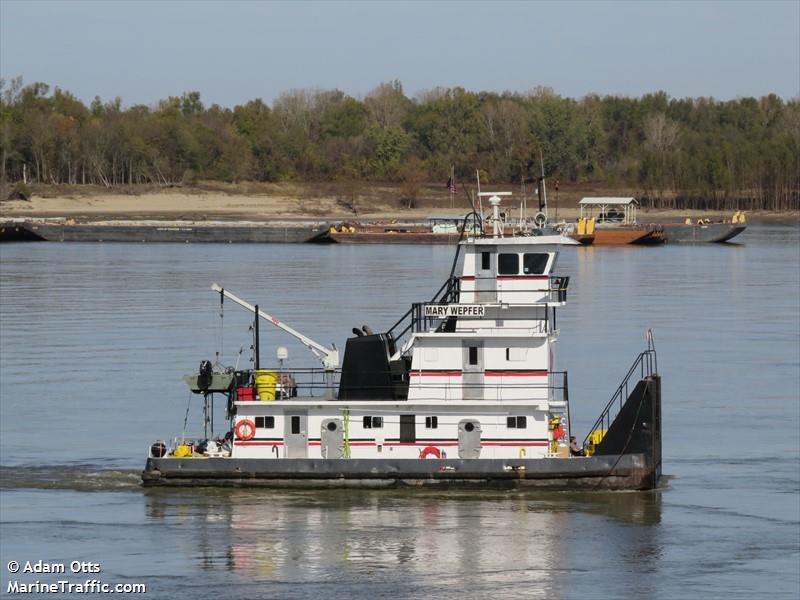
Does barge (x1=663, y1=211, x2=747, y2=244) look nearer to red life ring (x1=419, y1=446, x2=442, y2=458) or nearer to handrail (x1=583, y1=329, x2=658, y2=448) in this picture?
handrail (x1=583, y1=329, x2=658, y2=448)

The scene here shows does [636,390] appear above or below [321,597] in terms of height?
above

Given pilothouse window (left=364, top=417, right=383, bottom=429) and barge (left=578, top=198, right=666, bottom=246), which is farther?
barge (left=578, top=198, right=666, bottom=246)

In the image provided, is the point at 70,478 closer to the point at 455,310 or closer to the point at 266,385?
the point at 266,385

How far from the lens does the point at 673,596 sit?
2584cm

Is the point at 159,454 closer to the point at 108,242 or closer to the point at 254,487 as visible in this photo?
the point at 254,487

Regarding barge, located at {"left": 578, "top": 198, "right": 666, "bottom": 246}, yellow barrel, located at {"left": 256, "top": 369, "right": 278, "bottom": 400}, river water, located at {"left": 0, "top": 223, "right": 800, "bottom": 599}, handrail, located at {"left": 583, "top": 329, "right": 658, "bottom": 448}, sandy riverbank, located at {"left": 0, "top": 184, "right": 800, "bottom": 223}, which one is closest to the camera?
river water, located at {"left": 0, "top": 223, "right": 800, "bottom": 599}

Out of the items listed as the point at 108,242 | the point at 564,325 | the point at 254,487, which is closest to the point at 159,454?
the point at 254,487

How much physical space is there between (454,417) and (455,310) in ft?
7.18

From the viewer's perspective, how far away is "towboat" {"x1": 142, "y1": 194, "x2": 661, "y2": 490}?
102ft

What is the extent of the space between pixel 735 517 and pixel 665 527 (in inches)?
62.1

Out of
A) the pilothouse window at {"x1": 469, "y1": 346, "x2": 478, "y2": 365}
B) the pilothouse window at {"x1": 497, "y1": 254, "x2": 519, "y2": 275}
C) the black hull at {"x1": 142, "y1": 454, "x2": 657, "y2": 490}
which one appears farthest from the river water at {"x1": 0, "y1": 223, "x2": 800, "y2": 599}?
the pilothouse window at {"x1": 497, "y1": 254, "x2": 519, "y2": 275}

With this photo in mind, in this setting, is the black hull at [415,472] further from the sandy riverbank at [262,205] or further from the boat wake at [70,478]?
the sandy riverbank at [262,205]

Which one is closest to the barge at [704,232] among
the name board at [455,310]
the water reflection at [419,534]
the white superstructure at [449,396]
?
the white superstructure at [449,396]

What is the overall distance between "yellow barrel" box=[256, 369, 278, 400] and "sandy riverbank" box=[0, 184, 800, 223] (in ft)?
363
